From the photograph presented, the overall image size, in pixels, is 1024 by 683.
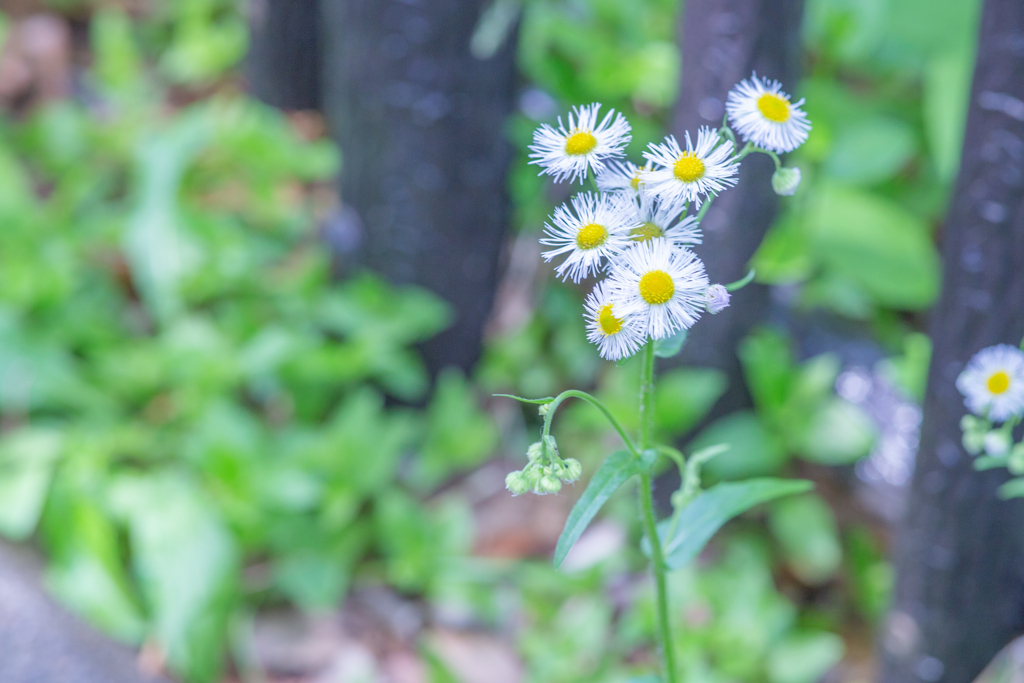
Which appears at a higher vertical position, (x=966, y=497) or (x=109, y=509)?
(x=966, y=497)

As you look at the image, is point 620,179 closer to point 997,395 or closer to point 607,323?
point 607,323

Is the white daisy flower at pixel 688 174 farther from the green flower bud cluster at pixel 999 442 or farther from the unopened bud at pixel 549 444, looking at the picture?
the green flower bud cluster at pixel 999 442

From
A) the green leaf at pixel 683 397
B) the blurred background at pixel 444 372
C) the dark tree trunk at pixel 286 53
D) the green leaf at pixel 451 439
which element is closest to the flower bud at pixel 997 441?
the blurred background at pixel 444 372

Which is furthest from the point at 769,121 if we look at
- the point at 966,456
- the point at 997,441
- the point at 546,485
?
the point at 966,456

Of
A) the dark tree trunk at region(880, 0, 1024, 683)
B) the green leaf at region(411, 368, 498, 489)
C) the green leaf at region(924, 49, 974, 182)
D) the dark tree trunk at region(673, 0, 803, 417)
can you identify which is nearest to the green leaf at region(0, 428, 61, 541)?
the green leaf at region(411, 368, 498, 489)

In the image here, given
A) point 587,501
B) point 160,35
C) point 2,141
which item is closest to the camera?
point 587,501

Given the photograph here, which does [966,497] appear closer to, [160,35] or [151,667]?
[151,667]

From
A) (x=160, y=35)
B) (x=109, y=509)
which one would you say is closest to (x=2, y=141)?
(x=160, y=35)
